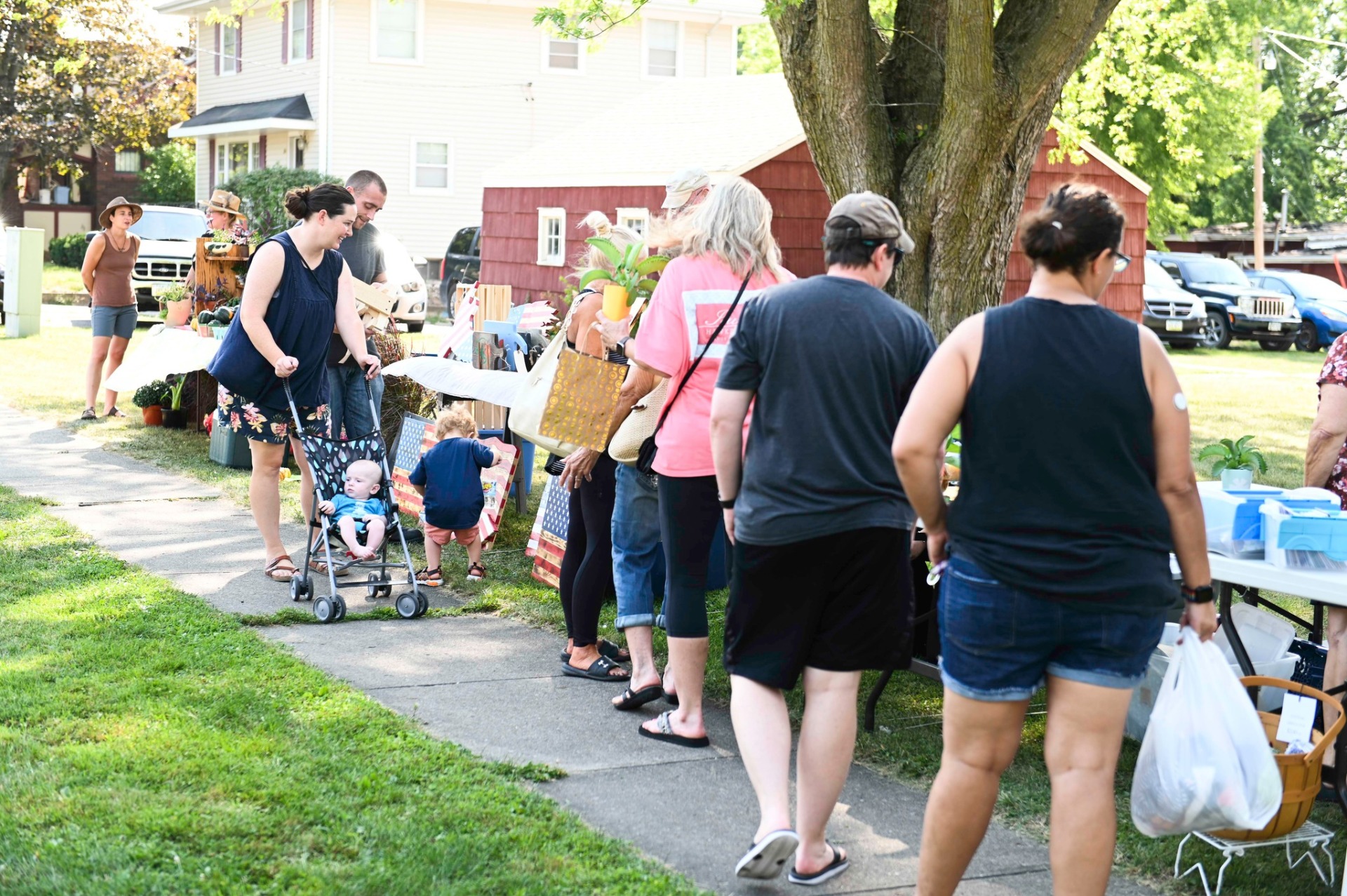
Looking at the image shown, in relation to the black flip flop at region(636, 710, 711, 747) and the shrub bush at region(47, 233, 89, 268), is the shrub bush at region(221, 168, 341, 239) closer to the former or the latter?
the shrub bush at region(47, 233, 89, 268)

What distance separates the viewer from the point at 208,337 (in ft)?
35.6

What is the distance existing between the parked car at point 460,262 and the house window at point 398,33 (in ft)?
18.4

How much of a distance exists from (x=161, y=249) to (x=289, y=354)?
63.5 feet

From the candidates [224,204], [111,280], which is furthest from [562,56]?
[224,204]

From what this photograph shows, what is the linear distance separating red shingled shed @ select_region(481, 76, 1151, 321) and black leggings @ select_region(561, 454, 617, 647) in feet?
40.0

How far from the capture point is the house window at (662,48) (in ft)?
114

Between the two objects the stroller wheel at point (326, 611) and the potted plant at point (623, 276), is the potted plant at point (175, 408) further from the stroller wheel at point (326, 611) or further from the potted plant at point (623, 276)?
the potted plant at point (623, 276)

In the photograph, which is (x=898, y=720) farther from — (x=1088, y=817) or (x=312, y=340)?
(x=312, y=340)

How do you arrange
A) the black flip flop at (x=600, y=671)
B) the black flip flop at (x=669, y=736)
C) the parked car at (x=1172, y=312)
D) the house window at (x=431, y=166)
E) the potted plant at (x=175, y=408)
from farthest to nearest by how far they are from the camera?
the house window at (x=431, y=166), the parked car at (x=1172, y=312), the potted plant at (x=175, y=408), the black flip flop at (x=600, y=671), the black flip flop at (x=669, y=736)

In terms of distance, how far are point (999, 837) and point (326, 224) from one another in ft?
14.1

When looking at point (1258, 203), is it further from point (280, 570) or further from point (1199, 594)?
point (1199, 594)

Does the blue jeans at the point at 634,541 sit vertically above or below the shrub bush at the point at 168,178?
below

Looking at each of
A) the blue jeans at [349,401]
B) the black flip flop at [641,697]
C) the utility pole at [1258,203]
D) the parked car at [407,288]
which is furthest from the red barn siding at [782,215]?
the utility pole at [1258,203]

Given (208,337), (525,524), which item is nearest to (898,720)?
(525,524)
